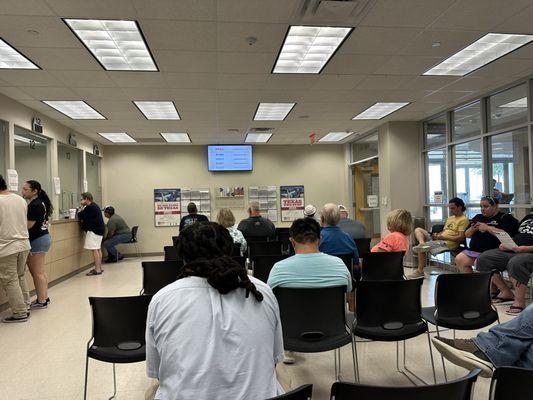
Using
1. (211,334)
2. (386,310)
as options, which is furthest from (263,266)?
(211,334)

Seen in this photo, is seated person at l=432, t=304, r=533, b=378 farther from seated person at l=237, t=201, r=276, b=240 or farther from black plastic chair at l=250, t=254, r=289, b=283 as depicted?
seated person at l=237, t=201, r=276, b=240

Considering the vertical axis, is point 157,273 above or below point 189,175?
below

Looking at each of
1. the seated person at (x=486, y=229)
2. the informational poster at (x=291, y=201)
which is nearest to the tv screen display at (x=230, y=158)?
the informational poster at (x=291, y=201)

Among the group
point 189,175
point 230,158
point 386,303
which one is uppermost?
point 230,158

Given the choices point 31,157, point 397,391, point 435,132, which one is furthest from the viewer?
point 435,132

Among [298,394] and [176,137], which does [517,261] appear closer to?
[298,394]

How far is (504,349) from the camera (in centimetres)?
205

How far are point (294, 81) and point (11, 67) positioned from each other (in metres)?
3.42

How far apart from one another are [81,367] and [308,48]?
3.76m

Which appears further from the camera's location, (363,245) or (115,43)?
(363,245)

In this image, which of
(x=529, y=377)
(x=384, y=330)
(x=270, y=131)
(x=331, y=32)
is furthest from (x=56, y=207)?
(x=529, y=377)

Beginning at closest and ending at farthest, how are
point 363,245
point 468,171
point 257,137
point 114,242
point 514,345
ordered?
point 514,345, point 363,245, point 468,171, point 114,242, point 257,137

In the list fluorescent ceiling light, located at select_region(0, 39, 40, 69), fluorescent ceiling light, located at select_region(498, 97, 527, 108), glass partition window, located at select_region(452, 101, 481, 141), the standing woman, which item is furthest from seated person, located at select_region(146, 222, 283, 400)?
glass partition window, located at select_region(452, 101, 481, 141)

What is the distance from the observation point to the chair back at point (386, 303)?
252 centimetres
